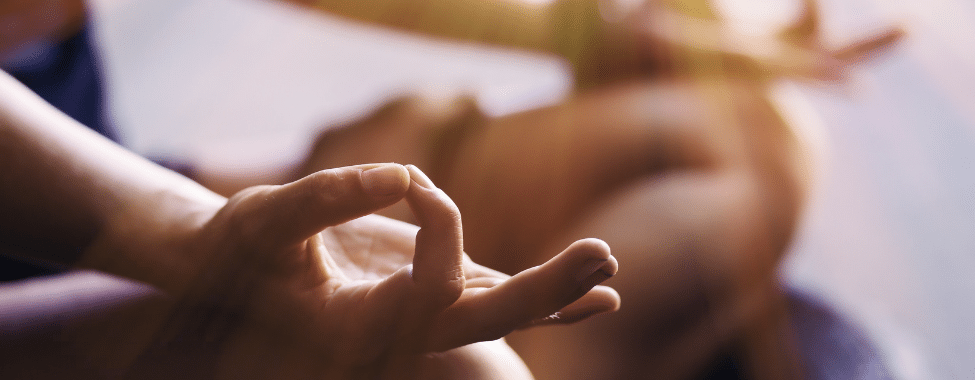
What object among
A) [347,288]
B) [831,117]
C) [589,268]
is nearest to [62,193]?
[347,288]

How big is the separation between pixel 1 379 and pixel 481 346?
24cm

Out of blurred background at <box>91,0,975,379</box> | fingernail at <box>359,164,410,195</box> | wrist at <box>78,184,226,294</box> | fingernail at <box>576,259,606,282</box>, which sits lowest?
wrist at <box>78,184,226,294</box>

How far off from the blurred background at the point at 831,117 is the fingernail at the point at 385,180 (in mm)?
418

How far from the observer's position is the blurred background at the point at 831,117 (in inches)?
21.3

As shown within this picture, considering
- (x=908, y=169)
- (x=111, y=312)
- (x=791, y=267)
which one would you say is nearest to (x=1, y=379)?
(x=111, y=312)

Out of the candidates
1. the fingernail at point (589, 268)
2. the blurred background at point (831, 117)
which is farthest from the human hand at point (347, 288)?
the blurred background at point (831, 117)

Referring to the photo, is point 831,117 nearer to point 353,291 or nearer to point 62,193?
point 353,291

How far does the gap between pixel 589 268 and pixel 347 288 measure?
0.36ft

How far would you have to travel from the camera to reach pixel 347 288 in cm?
23

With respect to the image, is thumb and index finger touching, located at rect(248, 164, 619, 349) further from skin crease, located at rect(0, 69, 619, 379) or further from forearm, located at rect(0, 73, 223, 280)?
forearm, located at rect(0, 73, 223, 280)

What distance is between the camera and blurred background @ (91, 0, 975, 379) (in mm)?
541

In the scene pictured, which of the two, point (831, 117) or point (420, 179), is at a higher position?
point (831, 117)

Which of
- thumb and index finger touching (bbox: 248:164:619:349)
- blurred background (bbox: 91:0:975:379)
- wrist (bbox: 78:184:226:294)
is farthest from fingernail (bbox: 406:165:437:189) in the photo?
blurred background (bbox: 91:0:975:379)

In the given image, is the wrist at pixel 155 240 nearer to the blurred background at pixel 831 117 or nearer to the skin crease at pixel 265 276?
the skin crease at pixel 265 276
